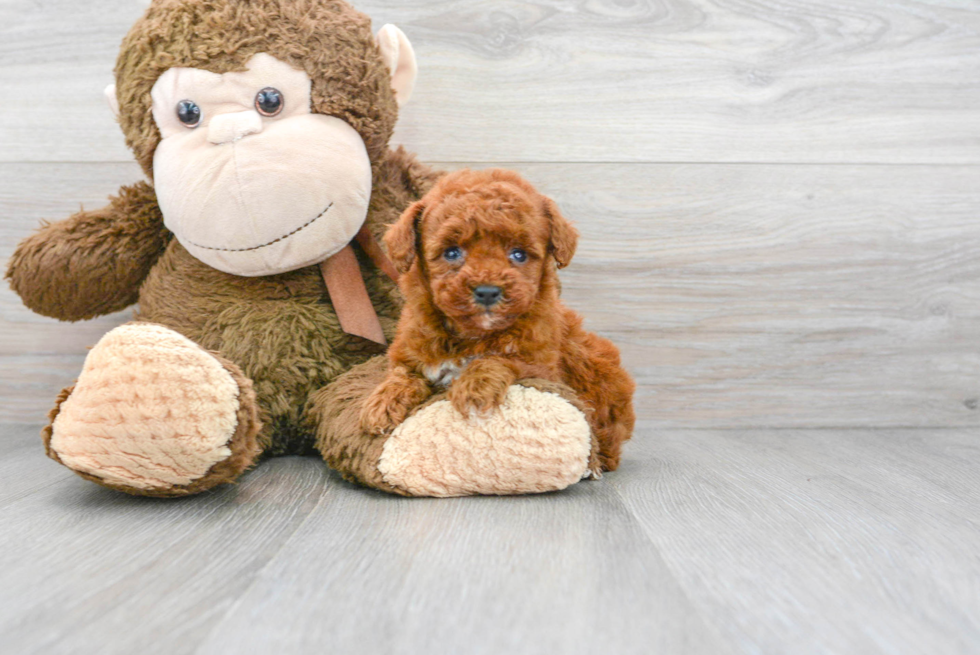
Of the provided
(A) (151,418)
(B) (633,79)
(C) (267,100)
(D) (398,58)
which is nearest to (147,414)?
(A) (151,418)

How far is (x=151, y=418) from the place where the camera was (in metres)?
0.71

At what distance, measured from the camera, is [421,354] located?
814mm

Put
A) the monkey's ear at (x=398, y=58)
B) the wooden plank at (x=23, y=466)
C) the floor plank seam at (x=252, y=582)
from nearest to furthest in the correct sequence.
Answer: the floor plank seam at (x=252, y=582)
the wooden plank at (x=23, y=466)
the monkey's ear at (x=398, y=58)

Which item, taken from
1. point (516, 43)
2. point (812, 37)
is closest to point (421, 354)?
point (516, 43)

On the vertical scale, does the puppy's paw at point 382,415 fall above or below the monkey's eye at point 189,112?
below

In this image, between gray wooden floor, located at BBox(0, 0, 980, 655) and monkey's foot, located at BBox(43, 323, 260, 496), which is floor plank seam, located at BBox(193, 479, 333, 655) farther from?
gray wooden floor, located at BBox(0, 0, 980, 655)

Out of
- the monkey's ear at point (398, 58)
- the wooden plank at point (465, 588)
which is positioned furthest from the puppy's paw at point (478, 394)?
the monkey's ear at point (398, 58)

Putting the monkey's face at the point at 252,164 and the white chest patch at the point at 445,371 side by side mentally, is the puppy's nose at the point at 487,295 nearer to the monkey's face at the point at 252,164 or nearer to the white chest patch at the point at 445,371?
the white chest patch at the point at 445,371

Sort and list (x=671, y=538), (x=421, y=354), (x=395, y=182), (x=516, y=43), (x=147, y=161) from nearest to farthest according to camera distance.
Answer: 1. (x=671, y=538)
2. (x=421, y=354)
3. (x=147, y=161)
4. (x=395, y=182)
5. (x=516, y=43)

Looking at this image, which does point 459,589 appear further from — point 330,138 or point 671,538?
point 330,138

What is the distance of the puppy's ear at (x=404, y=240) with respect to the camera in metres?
0.78

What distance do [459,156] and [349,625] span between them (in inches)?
32.6

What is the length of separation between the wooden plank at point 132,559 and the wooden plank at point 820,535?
365mm

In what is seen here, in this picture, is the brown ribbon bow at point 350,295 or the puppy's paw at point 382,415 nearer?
the puppy's paw at point 382,415
